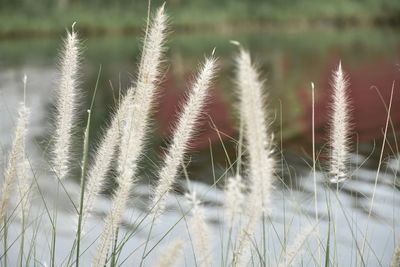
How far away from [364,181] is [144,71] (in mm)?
6847

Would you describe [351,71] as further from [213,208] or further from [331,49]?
[213,208]

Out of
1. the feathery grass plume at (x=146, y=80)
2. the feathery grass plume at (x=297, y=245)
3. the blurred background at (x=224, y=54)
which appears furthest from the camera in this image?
the blurred background at (x=224, y=54)

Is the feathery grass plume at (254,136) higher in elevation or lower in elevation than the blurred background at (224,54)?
higher

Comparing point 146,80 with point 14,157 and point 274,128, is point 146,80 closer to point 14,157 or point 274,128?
point 14,157

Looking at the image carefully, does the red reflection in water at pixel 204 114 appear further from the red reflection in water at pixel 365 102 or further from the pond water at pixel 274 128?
the red reflection in water at pixel 365 102

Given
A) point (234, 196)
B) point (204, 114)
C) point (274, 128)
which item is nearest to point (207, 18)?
point (204, 114)

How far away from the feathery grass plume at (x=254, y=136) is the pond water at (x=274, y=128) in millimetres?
618

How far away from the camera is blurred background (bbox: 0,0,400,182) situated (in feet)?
46.1

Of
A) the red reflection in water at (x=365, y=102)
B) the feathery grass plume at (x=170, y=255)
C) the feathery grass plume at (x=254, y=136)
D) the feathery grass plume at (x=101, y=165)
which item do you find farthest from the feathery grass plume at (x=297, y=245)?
the red reflection in water at (x=365, y=102)

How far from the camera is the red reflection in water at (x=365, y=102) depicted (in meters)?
13.9

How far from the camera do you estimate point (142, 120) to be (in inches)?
84.4

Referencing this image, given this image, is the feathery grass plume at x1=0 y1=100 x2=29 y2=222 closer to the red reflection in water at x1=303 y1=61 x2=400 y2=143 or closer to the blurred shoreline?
the red reflection in water at x1=303 y1=61 x2=400 y2=143

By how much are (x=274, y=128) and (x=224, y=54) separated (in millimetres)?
26130

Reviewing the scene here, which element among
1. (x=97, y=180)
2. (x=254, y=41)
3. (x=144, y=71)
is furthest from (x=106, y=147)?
(x=254, y=41)
